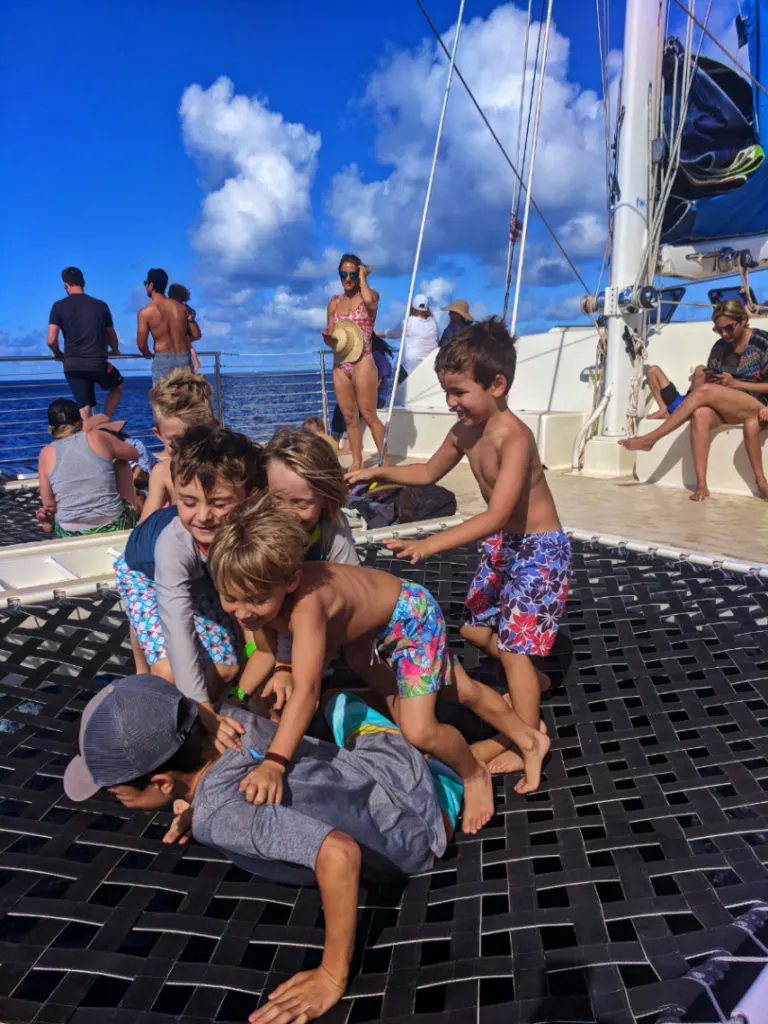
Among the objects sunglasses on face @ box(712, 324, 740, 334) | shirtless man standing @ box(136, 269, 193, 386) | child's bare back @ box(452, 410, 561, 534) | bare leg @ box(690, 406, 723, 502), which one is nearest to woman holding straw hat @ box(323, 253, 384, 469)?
shirtless man standing @ box(136, 269, 193, 386)

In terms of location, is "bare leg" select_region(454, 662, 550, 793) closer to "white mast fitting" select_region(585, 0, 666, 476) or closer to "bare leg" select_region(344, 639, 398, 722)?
"bare leg" select_region(344, 639, 398, 722)

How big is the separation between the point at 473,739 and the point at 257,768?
115cm

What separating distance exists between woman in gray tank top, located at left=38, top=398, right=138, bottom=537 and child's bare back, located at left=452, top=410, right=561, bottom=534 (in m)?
2.12

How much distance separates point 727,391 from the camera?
531cm

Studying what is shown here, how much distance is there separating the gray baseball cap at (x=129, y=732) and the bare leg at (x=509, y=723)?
2.89 ft

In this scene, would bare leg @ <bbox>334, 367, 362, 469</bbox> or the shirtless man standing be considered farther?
bare leg @ <bbox>334, 367, 362, 469</bbox>

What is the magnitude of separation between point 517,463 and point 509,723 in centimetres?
78

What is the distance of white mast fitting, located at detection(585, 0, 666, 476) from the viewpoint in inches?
238

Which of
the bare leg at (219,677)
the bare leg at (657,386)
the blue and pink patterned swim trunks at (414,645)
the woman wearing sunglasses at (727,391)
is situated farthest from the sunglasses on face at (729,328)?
the bare leg at (219,677)

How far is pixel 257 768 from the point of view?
158cm

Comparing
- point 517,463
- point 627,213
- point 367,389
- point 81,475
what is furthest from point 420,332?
point 517,463

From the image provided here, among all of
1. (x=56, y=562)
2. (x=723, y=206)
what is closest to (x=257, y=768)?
(x=56, y=562)

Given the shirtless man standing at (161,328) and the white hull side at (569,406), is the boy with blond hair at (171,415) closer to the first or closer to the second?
the shirtless man standing at (161,328)

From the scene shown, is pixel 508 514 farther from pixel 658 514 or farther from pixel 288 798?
pixel 658 514
